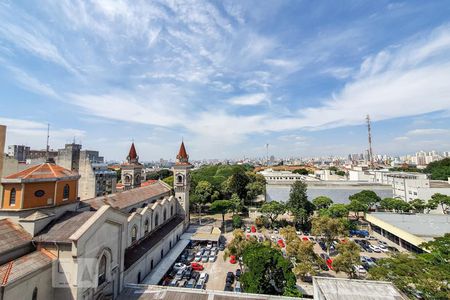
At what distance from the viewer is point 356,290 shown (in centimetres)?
1867

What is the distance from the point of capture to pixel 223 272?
30844mm

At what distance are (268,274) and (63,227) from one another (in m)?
17.7

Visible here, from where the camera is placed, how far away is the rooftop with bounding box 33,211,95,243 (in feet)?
55.9

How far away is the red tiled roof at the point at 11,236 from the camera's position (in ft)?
50.6

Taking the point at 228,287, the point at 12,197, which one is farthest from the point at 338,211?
the point at 12,197

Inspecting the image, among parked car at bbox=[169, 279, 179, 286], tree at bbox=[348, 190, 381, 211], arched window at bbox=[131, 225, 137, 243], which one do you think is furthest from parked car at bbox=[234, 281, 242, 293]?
tree at bbox=[348, 190, 381, 211]

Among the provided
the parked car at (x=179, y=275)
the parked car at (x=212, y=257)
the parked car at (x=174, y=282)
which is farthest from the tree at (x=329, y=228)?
the parked car at (x=174, y=282)

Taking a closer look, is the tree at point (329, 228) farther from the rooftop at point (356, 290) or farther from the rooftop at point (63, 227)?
the rooftop at point (63, 227)

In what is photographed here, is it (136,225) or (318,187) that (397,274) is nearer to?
(136,225)

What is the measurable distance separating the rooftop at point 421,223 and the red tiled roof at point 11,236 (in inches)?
1793

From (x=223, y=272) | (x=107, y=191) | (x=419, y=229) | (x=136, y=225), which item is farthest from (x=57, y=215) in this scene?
(x=419, y=229)

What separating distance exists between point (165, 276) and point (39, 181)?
17699mm

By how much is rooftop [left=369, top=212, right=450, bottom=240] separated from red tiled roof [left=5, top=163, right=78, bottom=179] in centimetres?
4523

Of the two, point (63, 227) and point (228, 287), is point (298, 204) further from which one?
point (63, 227)
